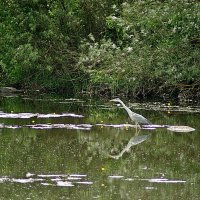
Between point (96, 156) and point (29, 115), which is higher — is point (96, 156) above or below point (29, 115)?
below

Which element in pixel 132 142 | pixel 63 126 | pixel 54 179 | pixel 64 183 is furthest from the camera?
pixel 63 126

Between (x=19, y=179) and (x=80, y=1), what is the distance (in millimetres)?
18801

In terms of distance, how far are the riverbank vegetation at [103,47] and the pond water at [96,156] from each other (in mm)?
2185

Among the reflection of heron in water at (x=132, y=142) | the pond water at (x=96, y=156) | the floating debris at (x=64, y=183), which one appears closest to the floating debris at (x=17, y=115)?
the pond water at (x=96, y=156)

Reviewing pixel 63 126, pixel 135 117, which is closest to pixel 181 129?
pixel 135 117

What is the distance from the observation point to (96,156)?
1160cm

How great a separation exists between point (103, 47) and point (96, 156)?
11.0 m

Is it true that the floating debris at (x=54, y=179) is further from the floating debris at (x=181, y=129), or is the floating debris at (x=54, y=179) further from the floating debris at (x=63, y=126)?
the floating debris at (x=181, y=129)

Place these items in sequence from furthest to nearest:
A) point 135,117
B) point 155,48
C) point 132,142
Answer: point 155,48
point 135,117
point 132,142

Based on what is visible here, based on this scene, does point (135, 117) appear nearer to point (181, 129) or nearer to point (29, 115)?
point (181, 129)

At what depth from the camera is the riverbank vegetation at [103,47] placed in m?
19.9

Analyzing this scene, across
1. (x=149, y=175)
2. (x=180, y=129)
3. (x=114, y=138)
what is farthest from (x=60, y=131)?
(x=149, y=175)

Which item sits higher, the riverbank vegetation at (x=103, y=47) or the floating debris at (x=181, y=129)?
the riverbank vegetation at (x=103, y=47)

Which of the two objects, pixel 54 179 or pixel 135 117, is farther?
pixel 135 117
